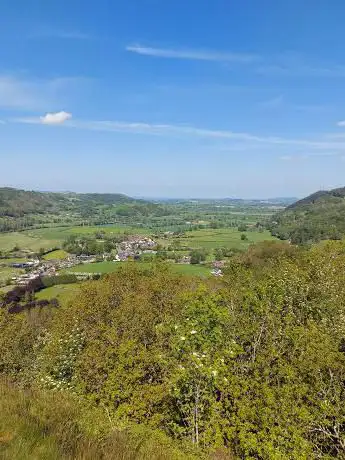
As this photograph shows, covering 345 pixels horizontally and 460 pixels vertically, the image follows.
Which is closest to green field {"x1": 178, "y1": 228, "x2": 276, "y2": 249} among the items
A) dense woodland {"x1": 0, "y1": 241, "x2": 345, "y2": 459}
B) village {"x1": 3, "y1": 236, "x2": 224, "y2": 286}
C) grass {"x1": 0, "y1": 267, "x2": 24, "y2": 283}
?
village {"x1": 3, "y1": 236, "x2": 224, "y2": 286}

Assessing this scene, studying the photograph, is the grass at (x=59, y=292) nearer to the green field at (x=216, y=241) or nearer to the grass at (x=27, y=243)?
the green field at (x=216, y=241)

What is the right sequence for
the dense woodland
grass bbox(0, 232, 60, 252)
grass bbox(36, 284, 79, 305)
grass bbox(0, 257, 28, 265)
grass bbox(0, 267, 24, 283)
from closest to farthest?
the dense woodland, grass bbox(36, 284, 79, 305), grass bbox(0, 267, 24, 283), grass bbox(0, 257, 28, 265), grass bbox(0, 232, 60, 252)

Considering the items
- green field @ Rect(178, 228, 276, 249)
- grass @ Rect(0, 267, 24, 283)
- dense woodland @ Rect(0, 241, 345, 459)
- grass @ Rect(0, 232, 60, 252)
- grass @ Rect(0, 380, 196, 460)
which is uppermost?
grass @ Rect(0, 380, 196, 460)

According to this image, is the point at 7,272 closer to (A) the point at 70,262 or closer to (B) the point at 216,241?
(A) the point at 70,262

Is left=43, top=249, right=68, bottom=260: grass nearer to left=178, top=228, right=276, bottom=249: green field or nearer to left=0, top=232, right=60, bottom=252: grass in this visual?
left=0, top=232, right=60, bottom=252: grass

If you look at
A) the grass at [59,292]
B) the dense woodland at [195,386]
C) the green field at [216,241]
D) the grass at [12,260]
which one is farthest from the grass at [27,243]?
the dense woodland at [195,386]
